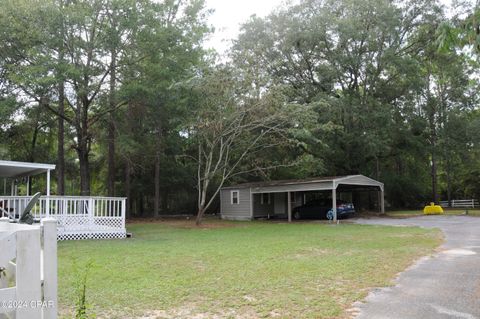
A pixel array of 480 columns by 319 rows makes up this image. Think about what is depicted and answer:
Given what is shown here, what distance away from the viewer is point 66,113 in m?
23.4

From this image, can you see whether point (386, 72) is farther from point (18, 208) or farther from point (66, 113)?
point (18, 208)

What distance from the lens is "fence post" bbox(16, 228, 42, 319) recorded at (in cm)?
226

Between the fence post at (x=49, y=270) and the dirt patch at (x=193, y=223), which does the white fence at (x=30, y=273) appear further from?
the dirt patch at (x=193, y=223)

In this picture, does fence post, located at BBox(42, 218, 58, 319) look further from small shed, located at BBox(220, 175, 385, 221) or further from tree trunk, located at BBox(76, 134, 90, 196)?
tree trunk, located at BBox(76, 134, 90, 196)

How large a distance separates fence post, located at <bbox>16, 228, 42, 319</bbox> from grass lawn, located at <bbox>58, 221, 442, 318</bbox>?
5.20ft

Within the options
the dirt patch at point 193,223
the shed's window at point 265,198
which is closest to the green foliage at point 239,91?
the shed's window at point 265,198

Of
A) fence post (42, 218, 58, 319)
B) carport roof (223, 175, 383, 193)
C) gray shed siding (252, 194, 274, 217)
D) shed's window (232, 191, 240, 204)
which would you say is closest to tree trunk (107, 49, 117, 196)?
shed's window (232, 191, 240, 204)

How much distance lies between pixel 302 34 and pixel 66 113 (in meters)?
14.8

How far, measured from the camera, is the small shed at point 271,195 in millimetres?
21078

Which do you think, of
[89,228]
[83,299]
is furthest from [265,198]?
[83,299]

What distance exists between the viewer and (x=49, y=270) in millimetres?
2393

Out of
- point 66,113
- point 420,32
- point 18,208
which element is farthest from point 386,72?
point 18,208

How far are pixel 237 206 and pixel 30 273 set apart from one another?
22.2 m

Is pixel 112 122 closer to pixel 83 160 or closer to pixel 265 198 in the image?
pixel 83 160
